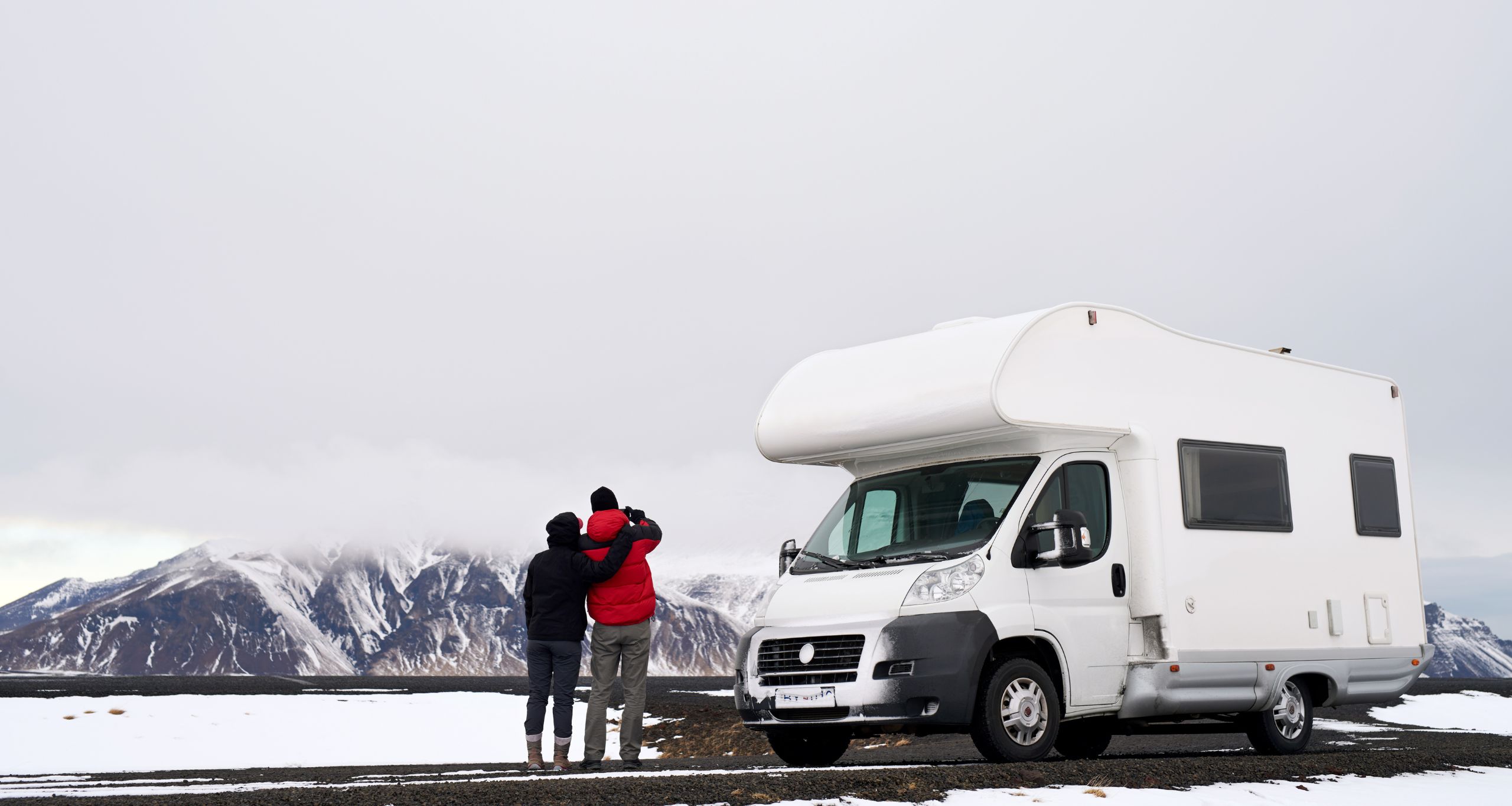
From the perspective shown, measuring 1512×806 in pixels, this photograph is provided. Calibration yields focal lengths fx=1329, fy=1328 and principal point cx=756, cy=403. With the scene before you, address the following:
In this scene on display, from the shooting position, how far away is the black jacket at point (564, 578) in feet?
38.5

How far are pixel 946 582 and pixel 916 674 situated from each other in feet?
2.59

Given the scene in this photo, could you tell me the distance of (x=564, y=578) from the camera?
11.9 meters

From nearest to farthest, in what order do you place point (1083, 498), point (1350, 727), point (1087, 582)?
1. point (1087, 582)
2. point (1083, 498)
3. point (1350, 727)

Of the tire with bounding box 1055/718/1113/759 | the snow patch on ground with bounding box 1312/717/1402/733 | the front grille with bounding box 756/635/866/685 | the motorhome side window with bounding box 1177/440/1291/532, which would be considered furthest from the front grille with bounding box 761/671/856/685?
the snow patch on ground with bounding box 1312/717/1402/733

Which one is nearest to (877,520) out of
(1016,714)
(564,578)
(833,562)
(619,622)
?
(833,562)

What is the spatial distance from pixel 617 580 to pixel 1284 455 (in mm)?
6789

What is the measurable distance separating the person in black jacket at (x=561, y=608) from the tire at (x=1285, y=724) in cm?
645

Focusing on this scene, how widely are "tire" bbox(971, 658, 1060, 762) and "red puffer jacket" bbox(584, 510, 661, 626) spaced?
312 centimetres

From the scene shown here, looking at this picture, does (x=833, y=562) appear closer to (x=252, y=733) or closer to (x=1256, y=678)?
(x=1256, y=678)

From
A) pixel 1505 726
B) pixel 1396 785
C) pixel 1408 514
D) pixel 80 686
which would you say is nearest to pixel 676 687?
pixel 80 686

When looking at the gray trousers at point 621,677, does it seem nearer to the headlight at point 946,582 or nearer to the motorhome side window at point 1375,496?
the headlight at point 946,582

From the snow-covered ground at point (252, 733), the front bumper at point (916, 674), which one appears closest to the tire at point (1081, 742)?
the front bumper at point (916, 674)

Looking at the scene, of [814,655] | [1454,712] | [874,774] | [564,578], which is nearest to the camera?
[874,774]

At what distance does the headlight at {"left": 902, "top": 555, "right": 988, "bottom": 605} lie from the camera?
10.6 meters
